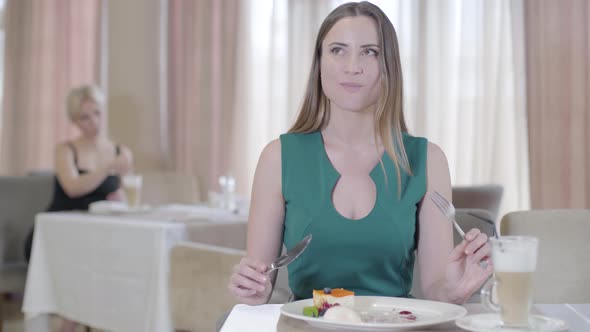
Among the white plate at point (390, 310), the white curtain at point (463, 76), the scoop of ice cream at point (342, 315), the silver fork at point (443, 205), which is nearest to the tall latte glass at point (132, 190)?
the white curtain at point (463, 76)

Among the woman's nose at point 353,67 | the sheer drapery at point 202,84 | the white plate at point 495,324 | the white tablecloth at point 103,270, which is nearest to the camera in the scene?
the white plate at point 495,324

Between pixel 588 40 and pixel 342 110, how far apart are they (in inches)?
124

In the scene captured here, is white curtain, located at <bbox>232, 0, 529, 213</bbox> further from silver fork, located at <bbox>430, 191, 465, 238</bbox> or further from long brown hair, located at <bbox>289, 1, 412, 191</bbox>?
silver fork, located at <bbox>430, 191, 465, 238</bbox>

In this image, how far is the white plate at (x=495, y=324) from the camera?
1.01 meters

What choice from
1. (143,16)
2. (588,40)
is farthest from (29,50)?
(588,40)

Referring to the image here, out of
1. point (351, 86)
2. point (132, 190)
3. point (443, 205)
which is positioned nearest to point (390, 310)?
point (443, 205)

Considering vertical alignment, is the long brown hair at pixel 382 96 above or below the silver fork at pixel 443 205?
above

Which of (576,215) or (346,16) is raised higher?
(346,16)

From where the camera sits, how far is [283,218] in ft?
5.67

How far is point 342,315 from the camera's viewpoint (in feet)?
3.52

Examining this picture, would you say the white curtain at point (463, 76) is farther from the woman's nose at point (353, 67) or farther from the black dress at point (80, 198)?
the woman's nose at point (353, 67)

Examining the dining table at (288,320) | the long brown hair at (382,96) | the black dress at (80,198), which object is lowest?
the black dress at (80,198)

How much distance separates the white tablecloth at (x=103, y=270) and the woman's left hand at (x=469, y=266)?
176cm

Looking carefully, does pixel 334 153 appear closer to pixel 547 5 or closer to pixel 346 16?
pixel 346 16
